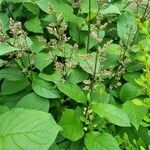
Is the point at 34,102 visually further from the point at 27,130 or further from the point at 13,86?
the point at 27,130

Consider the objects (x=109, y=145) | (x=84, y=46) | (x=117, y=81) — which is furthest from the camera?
(x=84, y=46)

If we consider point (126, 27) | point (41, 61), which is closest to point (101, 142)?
point (41, 61)

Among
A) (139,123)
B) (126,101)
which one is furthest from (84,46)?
(139,123)

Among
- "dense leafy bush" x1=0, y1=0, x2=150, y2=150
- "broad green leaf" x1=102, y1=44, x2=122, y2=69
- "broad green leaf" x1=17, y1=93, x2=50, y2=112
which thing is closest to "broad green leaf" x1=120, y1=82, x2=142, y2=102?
"dense leafy bush" x1=0, y1=0, x2=150, y2=150

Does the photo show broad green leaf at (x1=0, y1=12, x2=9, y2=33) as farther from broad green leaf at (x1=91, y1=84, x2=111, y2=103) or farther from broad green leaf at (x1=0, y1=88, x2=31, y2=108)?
broad green leaf at (x1=91, y1=84, x2=111, y2=103)

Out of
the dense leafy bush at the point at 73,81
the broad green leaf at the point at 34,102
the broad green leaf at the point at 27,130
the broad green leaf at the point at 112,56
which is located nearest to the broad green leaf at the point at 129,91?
the dense leafy bush at the point at 73,81

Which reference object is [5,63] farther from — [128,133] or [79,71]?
[128,133]

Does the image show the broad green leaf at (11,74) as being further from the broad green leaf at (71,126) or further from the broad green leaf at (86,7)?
the broad green leaf at (86,7)
